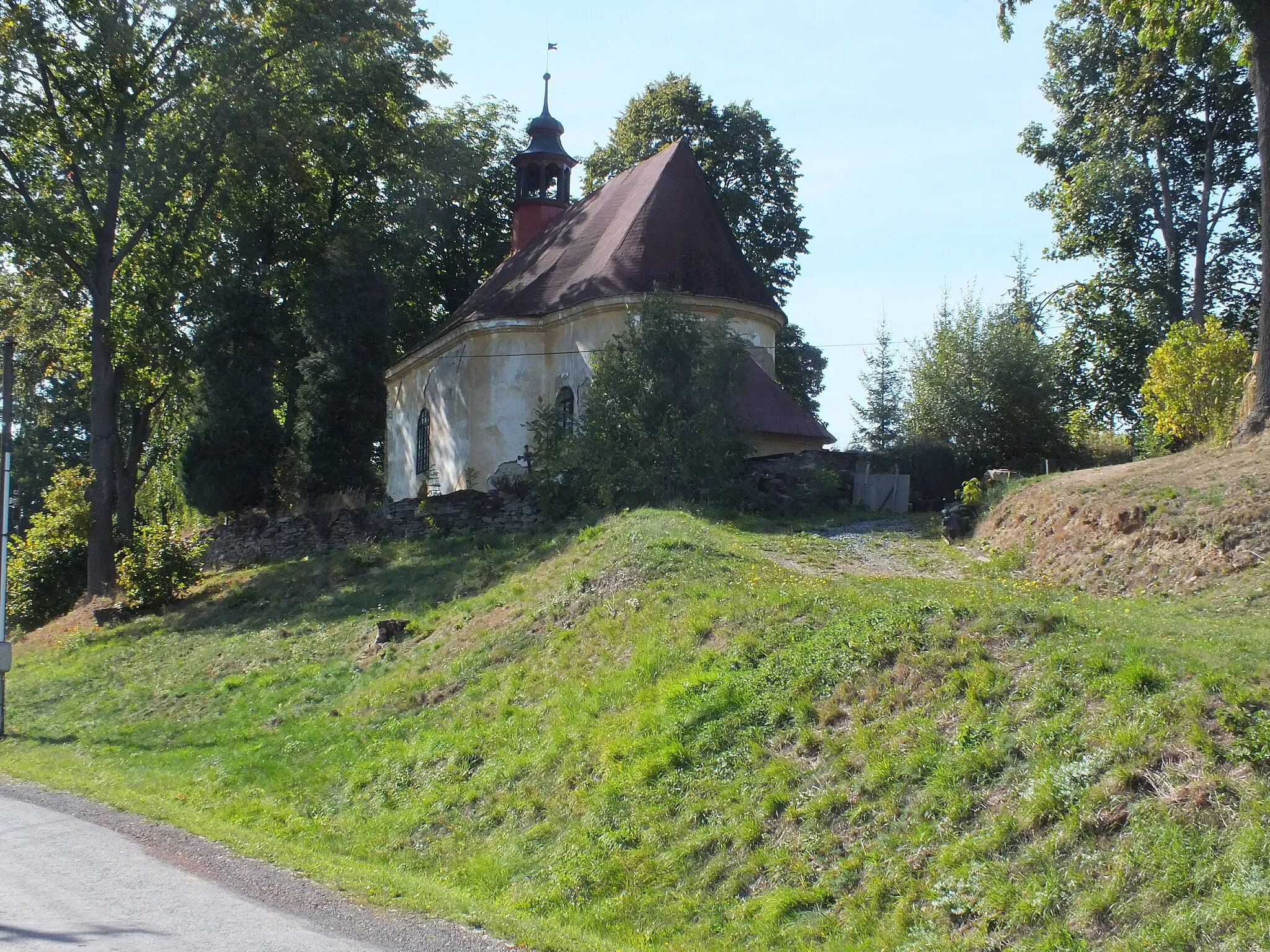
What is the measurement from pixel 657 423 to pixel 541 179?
17843mm

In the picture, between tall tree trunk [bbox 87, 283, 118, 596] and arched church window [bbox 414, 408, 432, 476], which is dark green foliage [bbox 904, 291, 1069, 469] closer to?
arched church window [bbox 414, 408, 432, 476]

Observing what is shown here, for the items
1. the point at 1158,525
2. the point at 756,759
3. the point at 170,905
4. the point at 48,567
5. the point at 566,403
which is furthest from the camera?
the point at 48,567

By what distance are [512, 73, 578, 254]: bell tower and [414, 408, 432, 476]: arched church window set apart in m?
6.73

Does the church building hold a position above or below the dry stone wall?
above

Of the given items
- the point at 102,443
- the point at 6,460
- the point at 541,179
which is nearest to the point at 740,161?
the point at 541,179

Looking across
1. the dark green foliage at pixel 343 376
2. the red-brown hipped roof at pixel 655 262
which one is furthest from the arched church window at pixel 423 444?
the red-brown hipped roof at pixel 655 262

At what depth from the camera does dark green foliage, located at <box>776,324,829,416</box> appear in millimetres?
37188

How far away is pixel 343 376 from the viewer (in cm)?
3105

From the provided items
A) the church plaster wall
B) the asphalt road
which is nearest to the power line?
the church plaster wall

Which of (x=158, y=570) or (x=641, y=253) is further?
(x=641, y=253)

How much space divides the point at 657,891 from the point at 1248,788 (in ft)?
13.2

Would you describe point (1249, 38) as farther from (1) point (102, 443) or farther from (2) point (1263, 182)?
(1) point (102, 443)

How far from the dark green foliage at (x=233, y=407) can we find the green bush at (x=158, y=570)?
5.21 metres

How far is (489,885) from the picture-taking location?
949 centimetres
